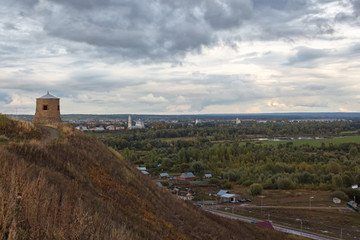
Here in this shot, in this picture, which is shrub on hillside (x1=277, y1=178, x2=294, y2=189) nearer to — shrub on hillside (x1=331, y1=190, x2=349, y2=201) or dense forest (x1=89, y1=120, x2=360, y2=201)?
dense forest (x1=89, y1=120, x2=360, y2=201)

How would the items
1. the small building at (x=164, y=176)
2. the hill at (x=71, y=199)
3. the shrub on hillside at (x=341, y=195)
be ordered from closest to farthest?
the hill at (x=71, y=199)
the shrub on hillside at (x=341, y=195)
the small building at (x=164, y=176)

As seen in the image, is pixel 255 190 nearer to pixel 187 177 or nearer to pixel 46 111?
pixel 187 177

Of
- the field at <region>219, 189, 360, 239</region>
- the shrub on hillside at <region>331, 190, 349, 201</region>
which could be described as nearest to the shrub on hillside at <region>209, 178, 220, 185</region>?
the field at <region>219, 189, 360, 239</region>

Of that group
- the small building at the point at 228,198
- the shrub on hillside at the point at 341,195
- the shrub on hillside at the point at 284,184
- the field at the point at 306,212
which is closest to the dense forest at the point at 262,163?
the shrub on hillside at the point at 284,184

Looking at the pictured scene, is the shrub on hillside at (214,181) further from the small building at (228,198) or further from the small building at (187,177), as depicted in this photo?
the small building at (228,198)

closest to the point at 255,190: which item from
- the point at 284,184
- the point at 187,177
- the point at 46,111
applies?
the point at 284,184

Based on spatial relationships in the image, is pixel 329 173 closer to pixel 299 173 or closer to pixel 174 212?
pixel 299 173
